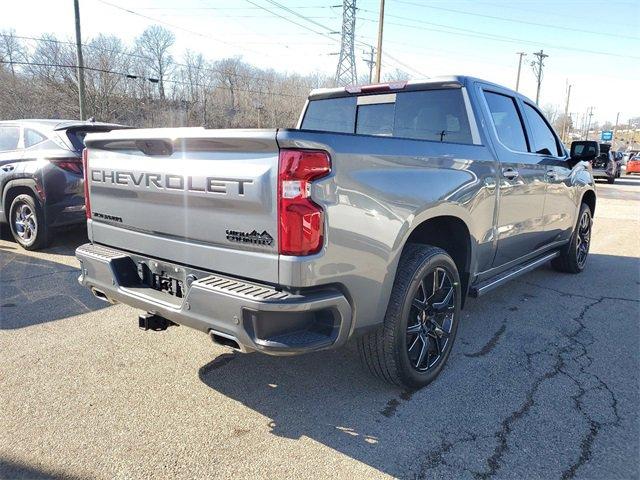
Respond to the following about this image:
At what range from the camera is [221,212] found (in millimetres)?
2430

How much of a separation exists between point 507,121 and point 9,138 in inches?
254

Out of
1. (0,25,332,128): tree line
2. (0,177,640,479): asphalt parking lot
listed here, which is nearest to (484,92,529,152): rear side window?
(0,177,640,479): asphalt parking lot

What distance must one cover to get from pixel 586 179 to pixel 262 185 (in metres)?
5.15

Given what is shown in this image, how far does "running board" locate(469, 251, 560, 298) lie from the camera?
3.73 m

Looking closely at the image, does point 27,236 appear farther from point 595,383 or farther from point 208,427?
point 595,383

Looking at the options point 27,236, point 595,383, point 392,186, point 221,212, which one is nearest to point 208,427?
point 221,212

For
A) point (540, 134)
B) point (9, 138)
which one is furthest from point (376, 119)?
point (9, 138)

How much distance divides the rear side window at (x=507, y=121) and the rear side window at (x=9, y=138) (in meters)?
6.14

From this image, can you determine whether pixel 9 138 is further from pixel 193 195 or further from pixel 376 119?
pixel 193 195

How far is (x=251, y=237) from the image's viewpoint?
2.34 metres

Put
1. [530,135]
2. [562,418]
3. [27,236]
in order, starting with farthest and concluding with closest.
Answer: [27,236] < [530,135] < [562,418]

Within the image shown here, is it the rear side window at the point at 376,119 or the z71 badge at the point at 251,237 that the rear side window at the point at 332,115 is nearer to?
the rear side window at the point at 376,119

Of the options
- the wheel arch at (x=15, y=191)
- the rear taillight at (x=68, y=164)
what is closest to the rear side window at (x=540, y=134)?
the rear taillight at (x=68, y=164)

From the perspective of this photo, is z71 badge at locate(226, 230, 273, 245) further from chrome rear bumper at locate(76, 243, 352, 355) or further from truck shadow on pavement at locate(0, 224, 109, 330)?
truck shadow on pavement at locate(0, 224, 109, 330)
